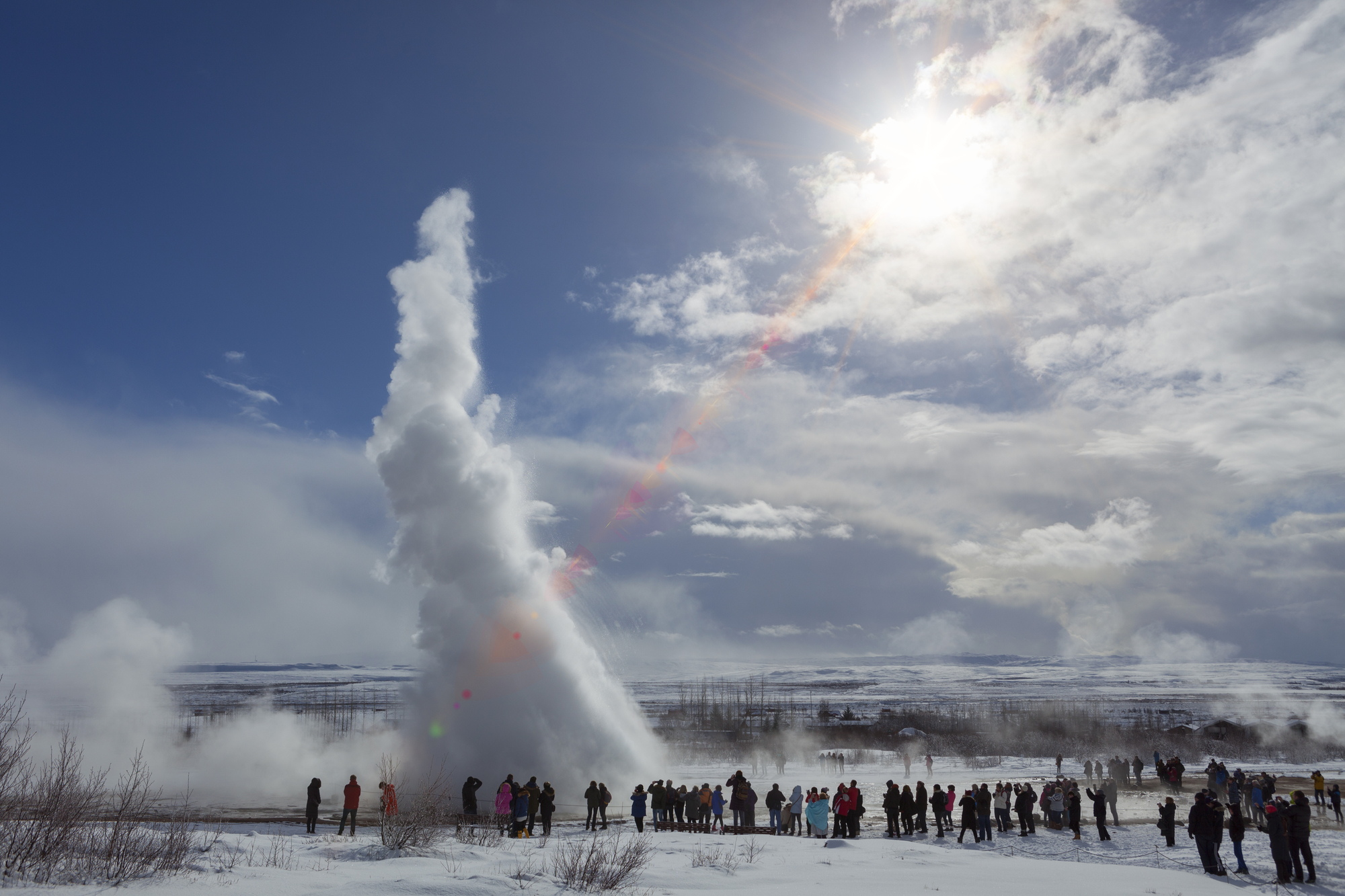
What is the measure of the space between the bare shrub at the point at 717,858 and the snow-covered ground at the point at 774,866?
6 cm

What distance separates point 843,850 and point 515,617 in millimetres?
23723

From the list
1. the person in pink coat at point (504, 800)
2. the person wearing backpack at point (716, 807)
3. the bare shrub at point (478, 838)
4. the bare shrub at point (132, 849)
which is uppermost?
the bare shrub at point (132, 849)

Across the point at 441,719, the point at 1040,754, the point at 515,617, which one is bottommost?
the point at 1040,754

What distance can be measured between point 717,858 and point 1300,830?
13.1m

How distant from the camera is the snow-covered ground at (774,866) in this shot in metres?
12.9

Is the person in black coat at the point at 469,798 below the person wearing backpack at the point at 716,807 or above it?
above

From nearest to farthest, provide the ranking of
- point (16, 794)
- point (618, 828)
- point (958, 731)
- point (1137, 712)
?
point (16, 794), point (618, 828), point (958, 731), point (1137, 712)

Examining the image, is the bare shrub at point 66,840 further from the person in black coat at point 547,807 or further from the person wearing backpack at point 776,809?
the person wearing backpack at point 776,809

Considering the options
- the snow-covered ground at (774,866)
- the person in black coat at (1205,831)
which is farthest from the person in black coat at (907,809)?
the person in black coat at (1205,831)

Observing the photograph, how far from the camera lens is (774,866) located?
18.1 m

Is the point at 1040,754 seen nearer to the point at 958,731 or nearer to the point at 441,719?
the point at 958,731

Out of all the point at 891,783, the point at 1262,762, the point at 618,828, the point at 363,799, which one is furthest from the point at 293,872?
the point at 1262,762

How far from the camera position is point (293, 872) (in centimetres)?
1380

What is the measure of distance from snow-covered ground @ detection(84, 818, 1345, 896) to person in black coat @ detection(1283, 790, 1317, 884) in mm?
432
